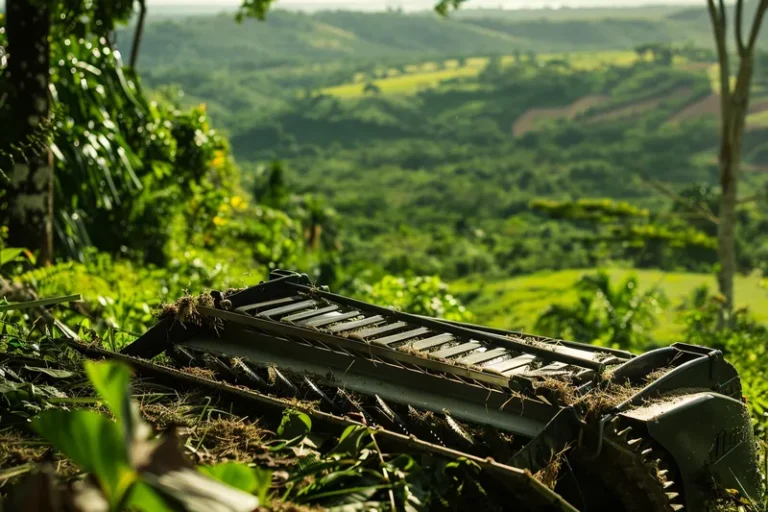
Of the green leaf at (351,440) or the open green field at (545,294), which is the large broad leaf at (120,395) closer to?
the green leaf at (351,440)

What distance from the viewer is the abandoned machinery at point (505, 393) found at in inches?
101

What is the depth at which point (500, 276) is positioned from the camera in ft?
170

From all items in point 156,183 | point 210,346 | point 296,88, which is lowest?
point 296,88

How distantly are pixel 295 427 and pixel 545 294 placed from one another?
36.9 metres

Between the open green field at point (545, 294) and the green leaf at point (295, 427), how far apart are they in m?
24.9

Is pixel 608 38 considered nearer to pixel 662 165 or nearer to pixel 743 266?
pixel 662 165

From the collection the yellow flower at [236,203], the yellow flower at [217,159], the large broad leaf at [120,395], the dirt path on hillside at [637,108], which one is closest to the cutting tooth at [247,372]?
the large broad leaf at [120,395]

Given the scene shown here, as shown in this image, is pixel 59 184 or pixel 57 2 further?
pixel 59 184

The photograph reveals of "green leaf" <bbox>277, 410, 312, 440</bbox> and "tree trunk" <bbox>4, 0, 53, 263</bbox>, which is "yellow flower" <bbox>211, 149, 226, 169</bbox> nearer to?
"tree trunk" <bbox>4, 0, 53, 263</bbox>

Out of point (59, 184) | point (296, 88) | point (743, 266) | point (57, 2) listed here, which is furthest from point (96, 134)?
point (296, 88)

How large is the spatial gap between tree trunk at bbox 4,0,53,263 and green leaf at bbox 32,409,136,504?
15.9 feet

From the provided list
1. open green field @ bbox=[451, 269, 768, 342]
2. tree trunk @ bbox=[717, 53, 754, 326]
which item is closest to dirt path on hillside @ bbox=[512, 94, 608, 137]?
open green field @ bbox=[451, 269, 768, 342]

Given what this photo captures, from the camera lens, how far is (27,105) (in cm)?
623

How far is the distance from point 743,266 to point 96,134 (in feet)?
132
